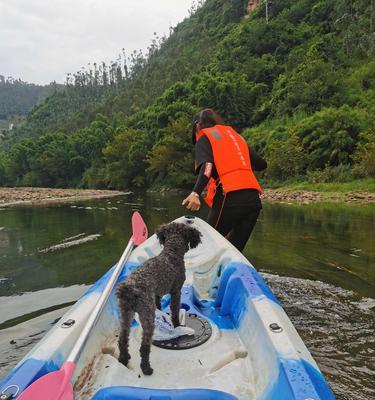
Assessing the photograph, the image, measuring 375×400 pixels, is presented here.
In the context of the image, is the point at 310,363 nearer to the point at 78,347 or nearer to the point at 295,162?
the point at 78,347

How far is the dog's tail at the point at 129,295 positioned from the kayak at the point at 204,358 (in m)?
0.44

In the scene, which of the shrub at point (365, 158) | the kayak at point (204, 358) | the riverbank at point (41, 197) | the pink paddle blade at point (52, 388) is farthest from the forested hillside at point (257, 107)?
the pink paddle blade at point (52, 388)

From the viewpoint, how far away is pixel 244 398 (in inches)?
87.8

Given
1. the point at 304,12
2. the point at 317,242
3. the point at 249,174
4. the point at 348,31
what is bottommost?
the point at 317,242

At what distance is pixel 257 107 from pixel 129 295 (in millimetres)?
38465

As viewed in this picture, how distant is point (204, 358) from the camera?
106 inches

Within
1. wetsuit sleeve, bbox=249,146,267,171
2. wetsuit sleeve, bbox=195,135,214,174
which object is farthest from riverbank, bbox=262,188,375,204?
wetsuit sleeve, bbox=195,135,214,174

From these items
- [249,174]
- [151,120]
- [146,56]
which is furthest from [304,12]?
[146,56]

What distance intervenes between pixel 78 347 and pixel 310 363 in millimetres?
1247

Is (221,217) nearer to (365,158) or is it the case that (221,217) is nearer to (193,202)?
(193,202)

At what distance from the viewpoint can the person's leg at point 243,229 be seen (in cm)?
421

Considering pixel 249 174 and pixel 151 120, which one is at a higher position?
pixel 151 120

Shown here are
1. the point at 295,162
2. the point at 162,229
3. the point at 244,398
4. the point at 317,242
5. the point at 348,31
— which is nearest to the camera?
the point at 244,398

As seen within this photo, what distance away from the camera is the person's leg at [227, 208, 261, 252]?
421 cm
